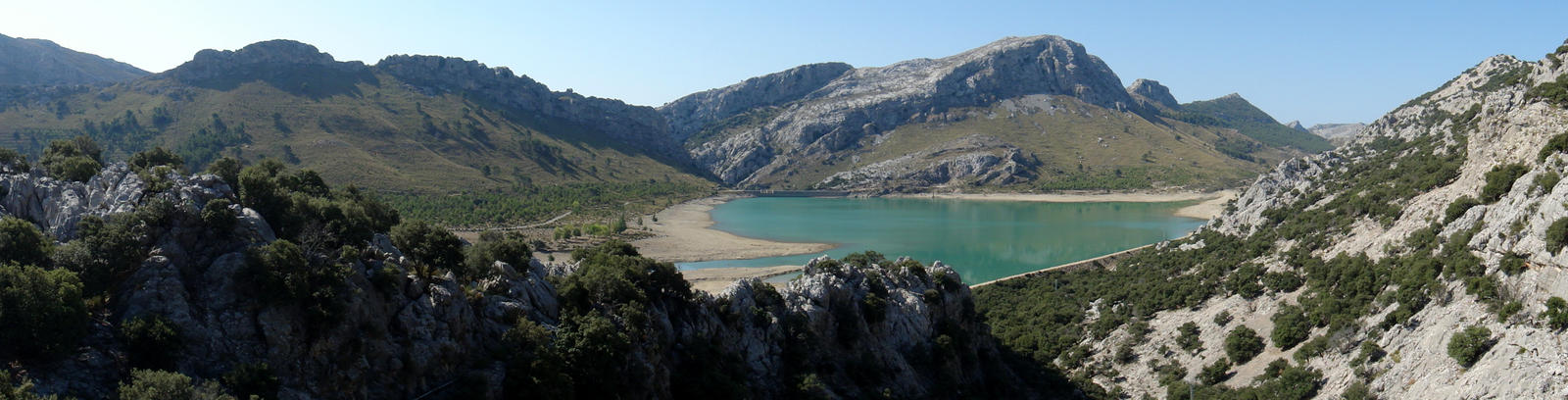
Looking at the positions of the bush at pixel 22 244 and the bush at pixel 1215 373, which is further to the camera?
the bush at pixel 1215 373

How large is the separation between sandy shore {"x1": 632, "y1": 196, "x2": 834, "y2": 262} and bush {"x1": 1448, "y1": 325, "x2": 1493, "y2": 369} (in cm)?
7238

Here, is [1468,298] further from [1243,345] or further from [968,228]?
[968,228]

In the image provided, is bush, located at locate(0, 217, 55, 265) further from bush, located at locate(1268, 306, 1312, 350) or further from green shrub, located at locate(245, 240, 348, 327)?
bush, located at locate(1268, 306, 1312, 350)

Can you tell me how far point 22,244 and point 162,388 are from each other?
28.4 feet

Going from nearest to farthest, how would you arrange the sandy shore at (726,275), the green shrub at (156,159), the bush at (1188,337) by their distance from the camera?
the green shrub at (156,159), the bush at (1188,337), the sandy shore at (726,275)

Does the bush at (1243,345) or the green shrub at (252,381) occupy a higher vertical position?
the green shrub at (252,381)

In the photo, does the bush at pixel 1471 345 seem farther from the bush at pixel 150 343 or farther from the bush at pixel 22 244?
the bush at pixel 22 244

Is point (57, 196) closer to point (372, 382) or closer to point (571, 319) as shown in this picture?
point (372, 382)

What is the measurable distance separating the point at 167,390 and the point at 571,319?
1328cm

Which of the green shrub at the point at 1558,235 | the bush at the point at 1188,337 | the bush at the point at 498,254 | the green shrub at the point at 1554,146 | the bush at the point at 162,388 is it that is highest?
the green shrub at the point at 1554,146

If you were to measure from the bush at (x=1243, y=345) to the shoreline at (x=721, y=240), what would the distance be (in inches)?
1572

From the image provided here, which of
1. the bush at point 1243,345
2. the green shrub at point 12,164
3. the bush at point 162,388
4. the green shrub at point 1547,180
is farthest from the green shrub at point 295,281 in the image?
the green shrub at point 1547,180

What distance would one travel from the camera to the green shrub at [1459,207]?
1401 inches

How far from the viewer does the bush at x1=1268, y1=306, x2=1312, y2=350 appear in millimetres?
36344
